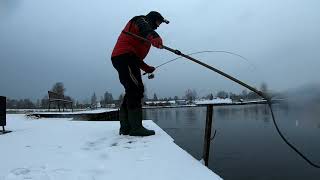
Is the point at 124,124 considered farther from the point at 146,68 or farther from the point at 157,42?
the point at 157,42

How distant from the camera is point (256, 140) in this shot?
1691 centimetres

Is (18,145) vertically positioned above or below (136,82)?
below

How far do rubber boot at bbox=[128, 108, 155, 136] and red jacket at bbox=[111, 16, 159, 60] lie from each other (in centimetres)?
78

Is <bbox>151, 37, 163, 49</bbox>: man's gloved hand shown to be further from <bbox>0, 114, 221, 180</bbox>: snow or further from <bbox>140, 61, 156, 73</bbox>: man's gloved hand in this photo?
<bbox>0, 114, 221, 180</bbox>: snow

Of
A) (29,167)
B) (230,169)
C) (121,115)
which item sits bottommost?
(230,169)

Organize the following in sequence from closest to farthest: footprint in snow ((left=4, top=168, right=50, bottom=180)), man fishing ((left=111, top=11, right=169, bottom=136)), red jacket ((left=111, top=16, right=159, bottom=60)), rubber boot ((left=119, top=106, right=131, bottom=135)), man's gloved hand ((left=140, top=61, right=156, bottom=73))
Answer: footprint in snow ((left=4, top=168, right=50, bottom=180)) → red jacket ((left=111, top=16, right=159, bottom=60)) → man fishing ((left=111, top=11, right=169, bottom=136)) → rubber boot ((left=119, top=106, right=131, bottom=135)) → man's gloved hand ((left=140, top=61, right=156, bottom=73))

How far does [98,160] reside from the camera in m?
3.64

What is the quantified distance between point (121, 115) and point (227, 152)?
27.7ft

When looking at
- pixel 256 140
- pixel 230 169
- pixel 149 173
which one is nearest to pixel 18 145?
pixel 149 173

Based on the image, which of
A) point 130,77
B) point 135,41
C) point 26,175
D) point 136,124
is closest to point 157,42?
point 135,41

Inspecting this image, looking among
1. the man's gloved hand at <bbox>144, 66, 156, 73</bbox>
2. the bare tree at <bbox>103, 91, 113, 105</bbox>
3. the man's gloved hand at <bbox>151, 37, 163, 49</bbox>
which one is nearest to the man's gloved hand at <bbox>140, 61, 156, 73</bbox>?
the man's gloved hand at <bbox>144, 66, 156, 73</bbox>

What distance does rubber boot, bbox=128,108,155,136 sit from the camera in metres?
5.34

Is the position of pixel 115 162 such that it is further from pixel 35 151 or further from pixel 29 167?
pixel 35 151

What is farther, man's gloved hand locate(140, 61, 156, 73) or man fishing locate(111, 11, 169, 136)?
man's gloved hand locate(140, 61, 156, 73)
